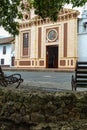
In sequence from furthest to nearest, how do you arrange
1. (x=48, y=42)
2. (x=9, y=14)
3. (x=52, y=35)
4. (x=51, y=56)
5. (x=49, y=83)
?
(x=51, y=56) → (x=48, y=42) → (x=52, y=35) → (x=9, y=14) → (x=49, y=83)

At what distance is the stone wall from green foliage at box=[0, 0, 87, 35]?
824cm

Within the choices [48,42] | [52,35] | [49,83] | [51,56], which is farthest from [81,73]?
[51,56]

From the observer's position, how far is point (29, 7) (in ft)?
52.0

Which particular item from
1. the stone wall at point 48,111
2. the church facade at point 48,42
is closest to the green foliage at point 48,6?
the stone wall at point 48,111

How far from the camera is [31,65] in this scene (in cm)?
4709

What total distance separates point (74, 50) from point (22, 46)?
9834mm

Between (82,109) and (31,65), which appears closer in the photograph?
(82,109)

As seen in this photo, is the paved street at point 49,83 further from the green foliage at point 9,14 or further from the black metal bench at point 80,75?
the green foliage at point 9,14

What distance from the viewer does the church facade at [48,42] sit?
138ft

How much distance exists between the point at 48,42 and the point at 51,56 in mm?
1994

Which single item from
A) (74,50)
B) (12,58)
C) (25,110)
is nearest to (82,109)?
(25,110)

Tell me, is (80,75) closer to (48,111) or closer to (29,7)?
(48,111)

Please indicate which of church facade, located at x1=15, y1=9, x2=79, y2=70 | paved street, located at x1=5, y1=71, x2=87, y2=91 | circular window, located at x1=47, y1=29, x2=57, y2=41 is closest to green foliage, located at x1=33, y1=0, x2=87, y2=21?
paved street, located at x1=5, y1=71, x2=87, y2=91

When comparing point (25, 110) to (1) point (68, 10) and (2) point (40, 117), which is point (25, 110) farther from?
(1) point (68, 10)
